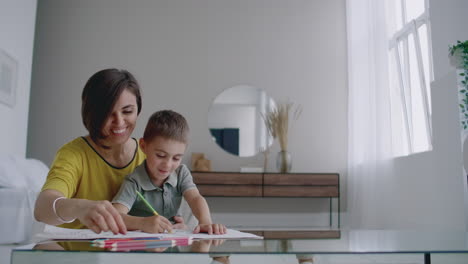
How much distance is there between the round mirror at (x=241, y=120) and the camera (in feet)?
16.9

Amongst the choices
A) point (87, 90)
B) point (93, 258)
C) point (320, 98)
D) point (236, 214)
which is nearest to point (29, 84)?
point (236, 214)

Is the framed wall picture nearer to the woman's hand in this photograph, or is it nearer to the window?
the window

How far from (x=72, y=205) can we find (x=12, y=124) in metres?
4.04

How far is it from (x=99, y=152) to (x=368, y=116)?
358 centimetres

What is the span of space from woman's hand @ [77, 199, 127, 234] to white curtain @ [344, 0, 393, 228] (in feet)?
11.6

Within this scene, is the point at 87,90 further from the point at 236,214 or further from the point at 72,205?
the point at 236,214

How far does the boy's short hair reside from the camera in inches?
53.4

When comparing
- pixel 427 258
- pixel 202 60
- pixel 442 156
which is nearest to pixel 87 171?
pixel 427 258

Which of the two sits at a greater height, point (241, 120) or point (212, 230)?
point (241, 120)

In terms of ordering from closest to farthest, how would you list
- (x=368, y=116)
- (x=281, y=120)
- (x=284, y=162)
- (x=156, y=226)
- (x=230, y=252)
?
(x=230, y=252), (x=156, y=226), (x=368, y=116), (x=284, y=162), (x=281, y=120)

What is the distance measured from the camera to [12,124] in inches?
174

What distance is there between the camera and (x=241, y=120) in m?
5.18

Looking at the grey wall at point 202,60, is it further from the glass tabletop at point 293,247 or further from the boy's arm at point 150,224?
the glass tabletop at point 293,247

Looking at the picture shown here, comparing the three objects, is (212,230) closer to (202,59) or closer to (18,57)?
(18,57)
